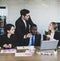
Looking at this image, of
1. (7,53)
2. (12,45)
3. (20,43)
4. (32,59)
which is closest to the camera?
(32,59)

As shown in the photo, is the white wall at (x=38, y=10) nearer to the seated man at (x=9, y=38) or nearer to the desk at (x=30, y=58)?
the seated man at (x=9, y=38)

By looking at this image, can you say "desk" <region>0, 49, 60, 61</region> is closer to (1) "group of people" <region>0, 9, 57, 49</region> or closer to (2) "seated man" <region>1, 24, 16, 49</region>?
(1) "group of people" <region>0, 9, 57, 49</region>

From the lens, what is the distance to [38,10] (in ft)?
19.8

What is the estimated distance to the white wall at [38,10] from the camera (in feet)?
19.4

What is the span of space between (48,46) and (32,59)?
58cm

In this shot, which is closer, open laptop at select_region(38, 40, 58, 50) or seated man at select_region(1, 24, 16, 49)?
open laptop at select_region(38, 40, 58, 50)

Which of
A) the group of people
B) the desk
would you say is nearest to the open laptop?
the desk

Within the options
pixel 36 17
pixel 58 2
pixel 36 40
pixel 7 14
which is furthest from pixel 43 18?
pixel 36 40

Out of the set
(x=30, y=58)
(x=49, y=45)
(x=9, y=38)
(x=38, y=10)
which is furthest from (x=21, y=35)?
(x=38, y=10)

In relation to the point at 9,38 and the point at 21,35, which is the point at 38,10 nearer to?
the point at 21,35

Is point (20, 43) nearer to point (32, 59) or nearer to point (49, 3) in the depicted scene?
point (32, 59)

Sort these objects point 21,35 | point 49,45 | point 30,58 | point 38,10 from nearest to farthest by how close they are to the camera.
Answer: point 30,58
point 49,45
point 21,35
point 38,10

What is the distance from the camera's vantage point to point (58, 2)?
6.07 metres

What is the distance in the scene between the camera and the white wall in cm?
591
